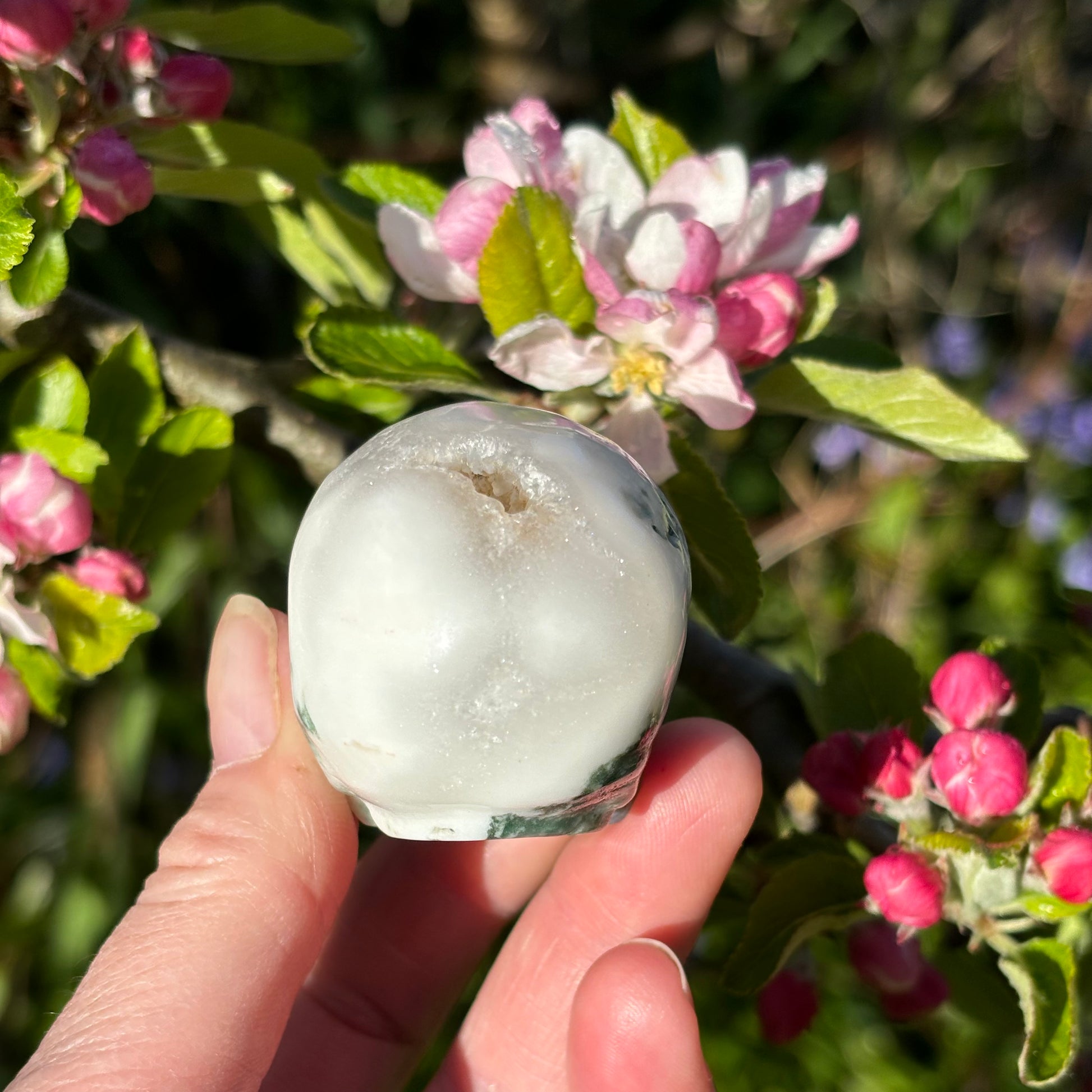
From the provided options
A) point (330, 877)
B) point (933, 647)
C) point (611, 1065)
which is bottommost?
point (933, 647)

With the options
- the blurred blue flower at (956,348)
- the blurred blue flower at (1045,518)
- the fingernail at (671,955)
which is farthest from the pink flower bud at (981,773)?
the blurred blue flower at (956,348)

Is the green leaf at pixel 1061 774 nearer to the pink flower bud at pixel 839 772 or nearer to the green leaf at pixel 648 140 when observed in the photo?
the pink flower bud at pixel 839 772

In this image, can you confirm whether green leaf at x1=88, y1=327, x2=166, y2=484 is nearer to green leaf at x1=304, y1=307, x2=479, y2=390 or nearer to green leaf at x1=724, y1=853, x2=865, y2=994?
green leaf at x1=304, y1=307, x2=479, y2=390

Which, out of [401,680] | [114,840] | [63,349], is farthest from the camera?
[114,840]

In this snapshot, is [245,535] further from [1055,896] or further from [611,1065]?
[1055,896]

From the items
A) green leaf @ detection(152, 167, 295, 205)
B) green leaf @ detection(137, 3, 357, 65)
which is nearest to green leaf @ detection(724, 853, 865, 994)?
green leaf @ detection(152, 167, 295, 205)

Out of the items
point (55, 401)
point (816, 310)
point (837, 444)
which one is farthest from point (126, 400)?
point (837, 444)

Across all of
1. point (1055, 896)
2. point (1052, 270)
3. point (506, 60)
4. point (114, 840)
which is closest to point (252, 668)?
point (1055, 896)
